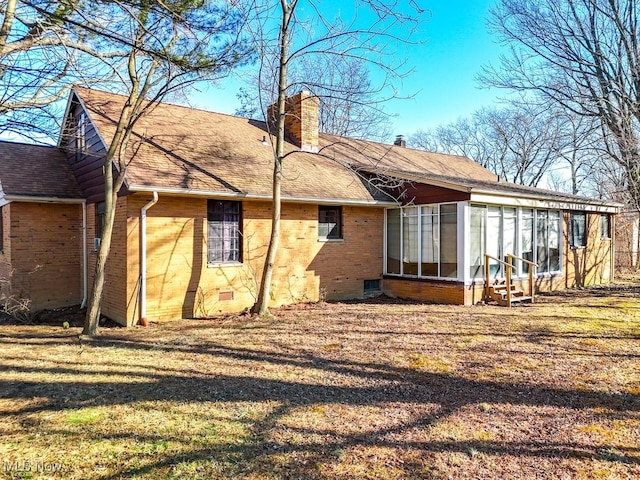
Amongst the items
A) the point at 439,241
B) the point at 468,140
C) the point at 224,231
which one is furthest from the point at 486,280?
the point at 468,140

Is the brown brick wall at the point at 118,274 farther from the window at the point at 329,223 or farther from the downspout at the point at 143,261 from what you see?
the window at the point at 329,223

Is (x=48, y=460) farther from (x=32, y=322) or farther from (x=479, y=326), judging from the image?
(x=32, y=322)

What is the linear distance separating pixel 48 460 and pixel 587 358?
266 inches

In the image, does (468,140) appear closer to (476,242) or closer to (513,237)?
(513,237)

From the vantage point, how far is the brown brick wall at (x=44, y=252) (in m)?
11.1

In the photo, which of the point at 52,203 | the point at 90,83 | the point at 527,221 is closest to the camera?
the point at 90,83

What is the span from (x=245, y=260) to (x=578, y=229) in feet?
39.8

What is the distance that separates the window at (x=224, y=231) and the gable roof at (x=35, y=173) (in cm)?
412

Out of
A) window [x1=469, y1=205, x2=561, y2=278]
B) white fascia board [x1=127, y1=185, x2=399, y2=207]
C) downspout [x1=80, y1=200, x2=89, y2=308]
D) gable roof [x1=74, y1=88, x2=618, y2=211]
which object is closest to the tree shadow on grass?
white fascia board [x1=127, y1=185, x2=399, y2=207]

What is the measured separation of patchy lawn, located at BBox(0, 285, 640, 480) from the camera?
3.41m

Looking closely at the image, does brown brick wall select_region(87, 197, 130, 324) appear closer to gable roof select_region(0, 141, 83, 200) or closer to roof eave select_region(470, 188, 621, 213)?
gable roof select_region(0, 141, 83, 200)

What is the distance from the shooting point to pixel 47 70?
275 inches

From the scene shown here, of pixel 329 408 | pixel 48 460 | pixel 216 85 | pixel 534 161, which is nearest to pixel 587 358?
pixel 329 408

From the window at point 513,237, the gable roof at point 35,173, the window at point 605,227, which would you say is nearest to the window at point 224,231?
the gable roof at point 35,173
